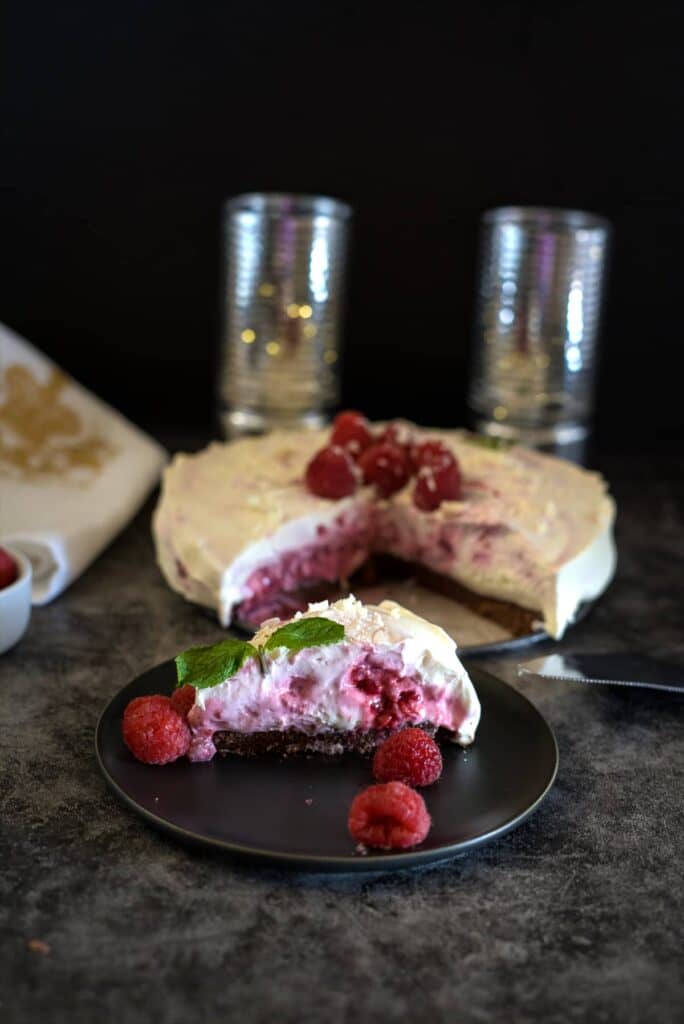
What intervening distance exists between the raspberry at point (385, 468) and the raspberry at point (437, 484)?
0.10m

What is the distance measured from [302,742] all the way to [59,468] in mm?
1733

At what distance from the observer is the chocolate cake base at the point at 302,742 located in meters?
2.61

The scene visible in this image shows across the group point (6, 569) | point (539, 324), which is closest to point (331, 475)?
point (6, 569)

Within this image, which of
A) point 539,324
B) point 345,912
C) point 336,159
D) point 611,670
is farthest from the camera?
point 336,159

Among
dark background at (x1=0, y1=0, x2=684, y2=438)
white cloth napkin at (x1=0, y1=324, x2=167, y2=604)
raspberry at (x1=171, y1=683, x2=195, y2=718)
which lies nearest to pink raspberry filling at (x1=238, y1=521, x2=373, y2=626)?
white cloth napkin at (x1=0, y1=324, x2=167, y2=604)

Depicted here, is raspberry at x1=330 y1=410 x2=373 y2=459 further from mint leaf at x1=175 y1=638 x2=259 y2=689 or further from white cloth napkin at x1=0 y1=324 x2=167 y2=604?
mint leaf at x1=175 y1=638 x2=259 y2=689

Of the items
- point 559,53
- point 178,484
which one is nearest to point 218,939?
point 178,484

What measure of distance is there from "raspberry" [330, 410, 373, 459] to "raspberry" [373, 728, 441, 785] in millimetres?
1400

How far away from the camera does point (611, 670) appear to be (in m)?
3.05

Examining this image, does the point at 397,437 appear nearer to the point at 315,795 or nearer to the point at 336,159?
the point at 336,159

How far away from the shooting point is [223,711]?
8.43ft

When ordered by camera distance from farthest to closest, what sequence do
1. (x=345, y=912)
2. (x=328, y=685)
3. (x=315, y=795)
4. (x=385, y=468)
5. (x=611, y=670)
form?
(x=385, y=468) → (x=611, y=670) → (x=328, y=685) → (x=315, y=795) → (x=345, y=912)

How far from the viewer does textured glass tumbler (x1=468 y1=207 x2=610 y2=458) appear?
4.42 m

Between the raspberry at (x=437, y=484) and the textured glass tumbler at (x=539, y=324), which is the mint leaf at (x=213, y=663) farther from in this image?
the textured glass tumbler at (x=539, y=324)
